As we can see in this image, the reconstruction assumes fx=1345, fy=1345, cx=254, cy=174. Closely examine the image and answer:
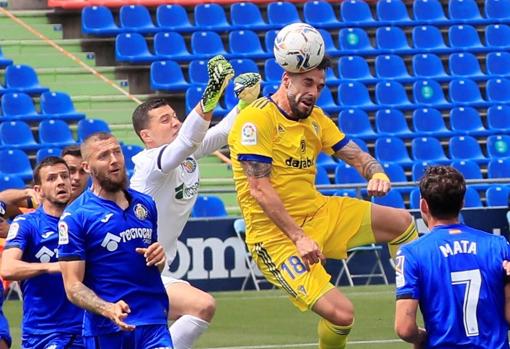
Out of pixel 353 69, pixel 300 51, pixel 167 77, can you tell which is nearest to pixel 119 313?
pixel 300 51

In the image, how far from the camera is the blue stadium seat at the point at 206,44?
22328 mm

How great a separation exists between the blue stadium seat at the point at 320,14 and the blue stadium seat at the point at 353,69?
3.32ft

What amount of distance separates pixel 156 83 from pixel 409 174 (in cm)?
428

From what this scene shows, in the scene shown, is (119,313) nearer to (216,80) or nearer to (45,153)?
(216,80)

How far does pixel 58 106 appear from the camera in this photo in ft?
67.3

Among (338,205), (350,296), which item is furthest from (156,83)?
(338,205)

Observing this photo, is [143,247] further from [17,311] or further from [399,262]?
[17,311]

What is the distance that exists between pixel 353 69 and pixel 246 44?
1.87m

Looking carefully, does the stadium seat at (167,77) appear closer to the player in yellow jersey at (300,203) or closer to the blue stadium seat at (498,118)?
the blue stadium seat at (498,118)

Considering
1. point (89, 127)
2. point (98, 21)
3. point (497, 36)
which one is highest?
point (98, 21)

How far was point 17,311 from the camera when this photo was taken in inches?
607

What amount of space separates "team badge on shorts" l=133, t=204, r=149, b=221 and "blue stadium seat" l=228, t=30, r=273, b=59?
1519 centimetres

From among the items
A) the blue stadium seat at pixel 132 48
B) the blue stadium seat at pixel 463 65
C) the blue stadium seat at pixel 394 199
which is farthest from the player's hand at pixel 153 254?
the blue stadium seat at pixel 463 65

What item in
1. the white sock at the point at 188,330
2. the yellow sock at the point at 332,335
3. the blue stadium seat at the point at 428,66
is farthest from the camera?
the blue stadium seat at the point at 428,66
